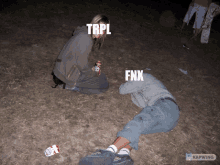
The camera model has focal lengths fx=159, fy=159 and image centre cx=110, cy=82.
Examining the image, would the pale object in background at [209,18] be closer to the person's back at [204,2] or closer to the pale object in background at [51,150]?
the person's back at [204,2]

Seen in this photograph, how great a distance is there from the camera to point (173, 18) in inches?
355

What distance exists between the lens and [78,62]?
295cm

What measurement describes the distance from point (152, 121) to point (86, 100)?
1.45m

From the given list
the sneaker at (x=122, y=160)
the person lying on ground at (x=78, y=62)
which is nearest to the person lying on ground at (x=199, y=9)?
the person lying on ground at (x=78, y=62)

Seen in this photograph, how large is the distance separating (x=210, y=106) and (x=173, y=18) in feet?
22.3

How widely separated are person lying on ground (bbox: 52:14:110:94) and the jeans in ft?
Answer: 4.24

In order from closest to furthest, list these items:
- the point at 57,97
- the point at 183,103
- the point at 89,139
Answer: the point at 89,139 → the point at 57,97 → the point at 183,103

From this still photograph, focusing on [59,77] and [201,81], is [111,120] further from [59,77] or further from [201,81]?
[201,81]

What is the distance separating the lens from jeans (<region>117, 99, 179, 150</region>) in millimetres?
2187

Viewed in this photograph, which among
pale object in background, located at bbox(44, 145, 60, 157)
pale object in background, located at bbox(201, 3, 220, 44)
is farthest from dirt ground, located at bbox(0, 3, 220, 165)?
pale object in background, located at bbox(201, 3, 220, 44)

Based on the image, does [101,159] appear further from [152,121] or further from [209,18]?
[209,18]

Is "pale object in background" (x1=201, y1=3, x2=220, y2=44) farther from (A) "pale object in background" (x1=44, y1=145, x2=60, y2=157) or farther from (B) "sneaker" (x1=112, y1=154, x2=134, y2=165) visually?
(A) "pale object in background" (x1=44, y1=145, x2=60, y2=157)

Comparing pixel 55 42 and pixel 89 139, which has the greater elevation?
pixel 55 42

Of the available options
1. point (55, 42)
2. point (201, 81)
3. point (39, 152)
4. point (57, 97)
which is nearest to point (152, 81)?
point (57, 97)
